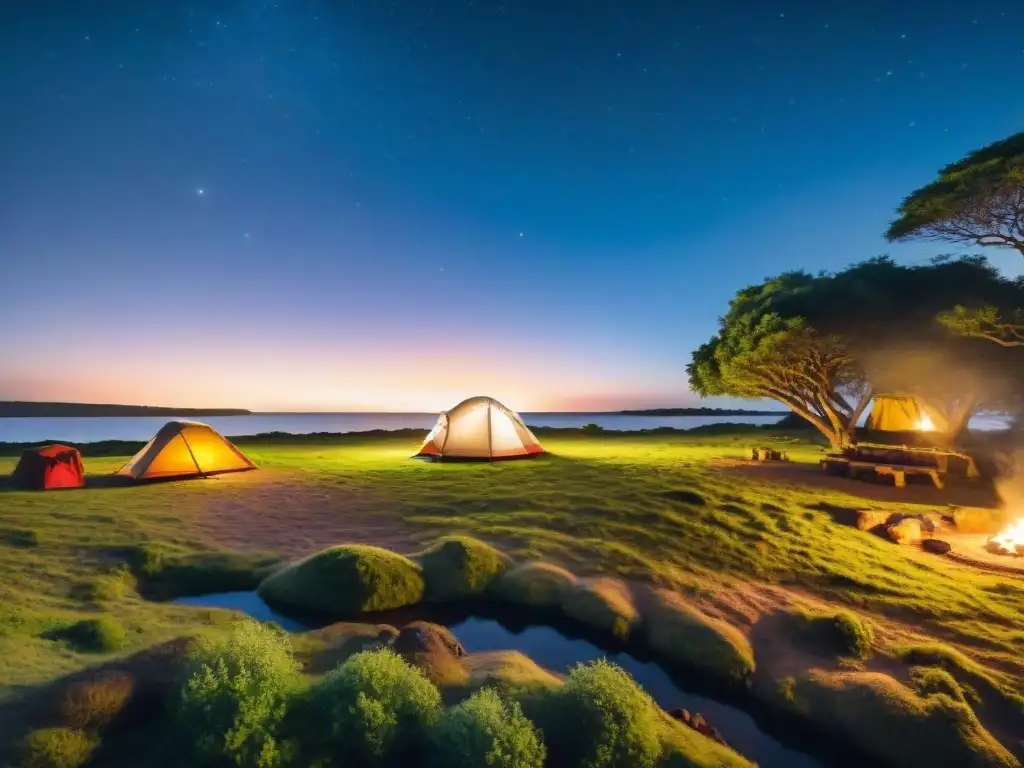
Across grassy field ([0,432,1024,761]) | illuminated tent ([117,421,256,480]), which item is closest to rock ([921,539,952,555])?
grassy field ([0,432,1024,761])

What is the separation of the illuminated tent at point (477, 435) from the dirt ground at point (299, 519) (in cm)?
632

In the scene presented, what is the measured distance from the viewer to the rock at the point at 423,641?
540 centimetres

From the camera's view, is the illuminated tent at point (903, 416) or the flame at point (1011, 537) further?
the illuminated tent at point (903, 416)

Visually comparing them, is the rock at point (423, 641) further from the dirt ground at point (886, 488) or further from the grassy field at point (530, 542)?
the dirt ground at point (886, 488)

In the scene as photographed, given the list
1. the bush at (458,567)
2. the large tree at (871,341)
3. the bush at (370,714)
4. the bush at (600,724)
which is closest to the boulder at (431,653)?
the bush at (370,714)

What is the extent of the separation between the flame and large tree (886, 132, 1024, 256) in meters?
9.85

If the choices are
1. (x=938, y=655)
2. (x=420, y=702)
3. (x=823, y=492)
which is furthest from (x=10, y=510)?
(x=823, y=492)

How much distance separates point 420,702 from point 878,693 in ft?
15.5

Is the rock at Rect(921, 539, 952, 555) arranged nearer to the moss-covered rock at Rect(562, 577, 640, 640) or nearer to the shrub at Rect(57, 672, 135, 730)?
the moss-covered rock at Rect(562, 577, 640, 640)

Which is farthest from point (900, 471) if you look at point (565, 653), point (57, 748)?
point (57, 748)

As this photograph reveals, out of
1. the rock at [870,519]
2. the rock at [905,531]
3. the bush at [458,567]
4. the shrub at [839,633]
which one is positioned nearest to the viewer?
the shrub at [839,633]

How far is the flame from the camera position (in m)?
9.97

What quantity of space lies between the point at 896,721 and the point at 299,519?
10.2 metres

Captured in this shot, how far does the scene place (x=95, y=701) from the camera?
4.16 metres
